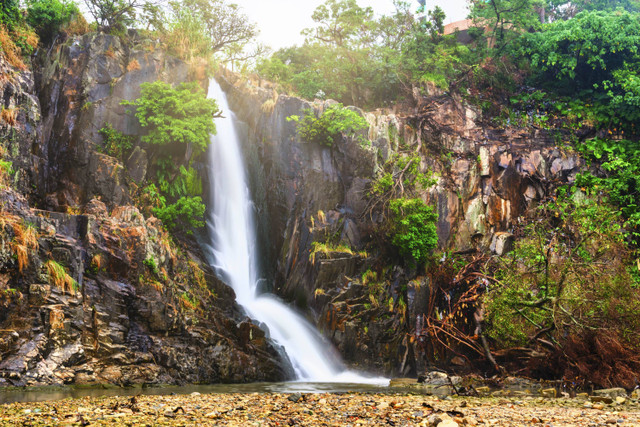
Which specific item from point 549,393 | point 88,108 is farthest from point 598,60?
point 88,108

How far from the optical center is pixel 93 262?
12.3 meters

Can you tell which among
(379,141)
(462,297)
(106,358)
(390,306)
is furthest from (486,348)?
(106,358)

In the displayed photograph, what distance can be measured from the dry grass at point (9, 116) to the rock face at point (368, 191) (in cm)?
971

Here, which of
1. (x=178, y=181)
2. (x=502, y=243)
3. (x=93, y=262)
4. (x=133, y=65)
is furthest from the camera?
(x=502, y=243)

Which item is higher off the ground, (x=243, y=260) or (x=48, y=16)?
(x=48, y=16)

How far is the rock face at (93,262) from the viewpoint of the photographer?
10.5m

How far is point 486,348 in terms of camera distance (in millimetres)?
16078

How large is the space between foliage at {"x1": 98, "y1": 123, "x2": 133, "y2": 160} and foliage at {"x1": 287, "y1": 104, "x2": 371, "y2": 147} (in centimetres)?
685

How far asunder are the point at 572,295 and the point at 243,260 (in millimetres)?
11907

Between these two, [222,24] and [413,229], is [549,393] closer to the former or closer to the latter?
[413,229]

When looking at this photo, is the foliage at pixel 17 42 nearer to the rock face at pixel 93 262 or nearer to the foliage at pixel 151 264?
the rock face at pixel 93 262

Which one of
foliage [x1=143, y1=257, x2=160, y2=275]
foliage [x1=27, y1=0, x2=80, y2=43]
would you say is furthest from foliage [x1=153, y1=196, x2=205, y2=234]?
foliage [x1=27, y1=0, x2=80, y2=43]

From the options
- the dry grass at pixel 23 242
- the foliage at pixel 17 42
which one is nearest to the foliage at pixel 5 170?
the dry grass at pixel 23 242

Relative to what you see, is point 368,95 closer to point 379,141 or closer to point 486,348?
point 379,141
